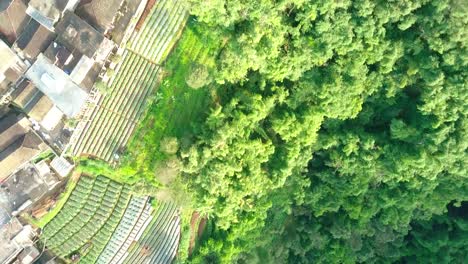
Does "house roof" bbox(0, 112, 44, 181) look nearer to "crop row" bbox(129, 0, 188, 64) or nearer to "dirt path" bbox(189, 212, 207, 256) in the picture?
"crop row" bbox(129, 0, 188, 64)

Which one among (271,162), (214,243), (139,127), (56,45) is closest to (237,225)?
(214,243)

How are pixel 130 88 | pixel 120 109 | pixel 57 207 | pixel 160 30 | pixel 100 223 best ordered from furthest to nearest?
pixel 100 223, pixel 57 207, pixel 120 109, pixel 130 88, pixel 160 30

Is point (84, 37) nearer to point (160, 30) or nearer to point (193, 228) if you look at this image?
point (160, 30)

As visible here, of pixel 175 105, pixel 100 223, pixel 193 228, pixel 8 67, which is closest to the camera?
pixel 8 67

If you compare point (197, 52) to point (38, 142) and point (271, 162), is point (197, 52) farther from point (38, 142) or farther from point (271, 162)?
point (38, 142)

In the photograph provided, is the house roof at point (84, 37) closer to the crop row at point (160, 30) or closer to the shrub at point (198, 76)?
the crop row at point (160, 30)

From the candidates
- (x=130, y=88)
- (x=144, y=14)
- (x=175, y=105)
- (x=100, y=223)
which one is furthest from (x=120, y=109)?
(x=100, y=223)

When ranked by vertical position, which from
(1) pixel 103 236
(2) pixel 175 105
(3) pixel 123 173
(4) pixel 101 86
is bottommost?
(1) pixel 103 236
